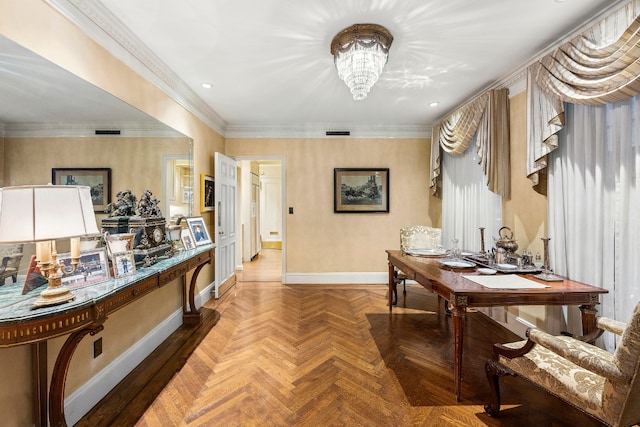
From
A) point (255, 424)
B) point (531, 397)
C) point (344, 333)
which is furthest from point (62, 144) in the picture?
point (531, 397)

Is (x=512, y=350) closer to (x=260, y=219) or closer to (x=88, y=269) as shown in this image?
(x=88, y=269)

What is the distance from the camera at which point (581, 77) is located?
2.02 metres

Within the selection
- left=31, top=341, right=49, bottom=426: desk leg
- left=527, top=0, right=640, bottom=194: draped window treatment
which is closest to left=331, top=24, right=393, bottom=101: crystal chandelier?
left=527, top=0, right=640, bottom=194: draped window treatment

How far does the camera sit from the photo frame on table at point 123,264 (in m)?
1.85

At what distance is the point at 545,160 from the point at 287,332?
9.49ft

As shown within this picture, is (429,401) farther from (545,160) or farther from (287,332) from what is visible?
(545,160)

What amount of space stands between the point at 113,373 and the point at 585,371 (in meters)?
2.98

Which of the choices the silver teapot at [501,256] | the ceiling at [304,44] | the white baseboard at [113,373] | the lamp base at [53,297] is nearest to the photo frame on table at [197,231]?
the white baseboard at [113,373]

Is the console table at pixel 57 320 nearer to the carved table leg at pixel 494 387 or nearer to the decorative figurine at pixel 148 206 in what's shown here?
the decorative figurine at pixel 148 206

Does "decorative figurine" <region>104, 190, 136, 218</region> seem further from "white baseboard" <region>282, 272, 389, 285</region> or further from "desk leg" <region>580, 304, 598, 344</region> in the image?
"desk leg" <region>580, 304, 598, 344</region>

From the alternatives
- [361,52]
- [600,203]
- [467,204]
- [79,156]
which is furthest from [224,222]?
Result: [600,203]

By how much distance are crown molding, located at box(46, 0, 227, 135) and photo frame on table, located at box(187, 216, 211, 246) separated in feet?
4.34

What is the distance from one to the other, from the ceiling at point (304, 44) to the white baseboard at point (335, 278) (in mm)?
2699

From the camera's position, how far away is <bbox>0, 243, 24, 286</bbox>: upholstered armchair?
54.6 inches
